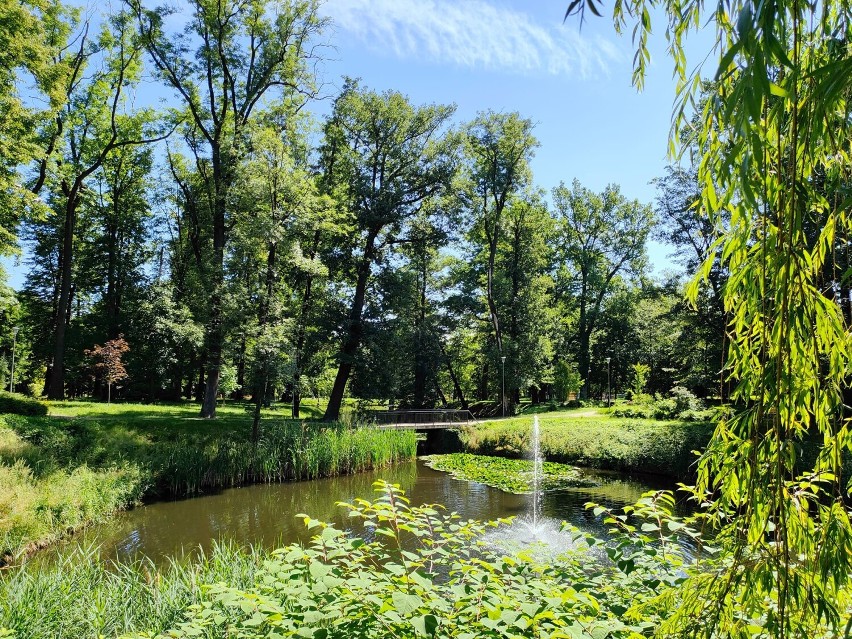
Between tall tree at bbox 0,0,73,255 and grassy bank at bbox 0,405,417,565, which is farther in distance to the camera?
tall tree at bbox 0,0,73,255

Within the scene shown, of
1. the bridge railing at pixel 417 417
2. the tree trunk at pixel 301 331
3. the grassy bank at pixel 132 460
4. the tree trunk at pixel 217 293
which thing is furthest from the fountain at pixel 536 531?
the bridge railing at pixel 417 417

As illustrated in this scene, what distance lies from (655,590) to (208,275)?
53.7ft

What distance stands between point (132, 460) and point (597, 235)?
38.0m

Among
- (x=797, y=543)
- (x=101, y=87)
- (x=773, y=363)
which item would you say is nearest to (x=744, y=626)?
(x=797, y=543)

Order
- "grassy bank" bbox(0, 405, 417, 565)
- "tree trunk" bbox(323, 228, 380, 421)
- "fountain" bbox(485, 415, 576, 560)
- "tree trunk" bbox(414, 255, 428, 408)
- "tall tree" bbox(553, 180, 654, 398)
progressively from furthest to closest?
1. "tall tree" bbox(553, 180, 654, 398)
2. "tree trunk" bbox(414, 255, 428, 408)
3. "tree trunk" bbox(323, 228, 380, 421)
4. "grassy bank" bbox(0, 405, 417, 565)
5. "fountain" bbox(485, 415, 576, 560)

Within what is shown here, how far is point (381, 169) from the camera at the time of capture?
78.4 feet

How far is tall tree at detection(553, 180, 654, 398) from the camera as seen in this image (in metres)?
41.4

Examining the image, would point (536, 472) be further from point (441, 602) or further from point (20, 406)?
point (20, 406)

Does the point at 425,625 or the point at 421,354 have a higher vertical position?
the point at 421,354

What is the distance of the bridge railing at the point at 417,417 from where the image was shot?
23969mm

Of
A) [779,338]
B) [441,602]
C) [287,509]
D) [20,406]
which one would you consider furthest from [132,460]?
[779,338]

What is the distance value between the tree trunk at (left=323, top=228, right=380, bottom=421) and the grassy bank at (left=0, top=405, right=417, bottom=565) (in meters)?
3.80

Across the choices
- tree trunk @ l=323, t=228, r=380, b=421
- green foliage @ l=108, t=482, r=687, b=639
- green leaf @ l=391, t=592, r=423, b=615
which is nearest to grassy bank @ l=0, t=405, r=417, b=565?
tree trunk @ l=323, t=228, r=380, b=421

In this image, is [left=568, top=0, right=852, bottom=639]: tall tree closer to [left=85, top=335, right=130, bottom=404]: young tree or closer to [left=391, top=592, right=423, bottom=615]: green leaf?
[left=391, top=592, right=423, bottom=615]: green leaf
